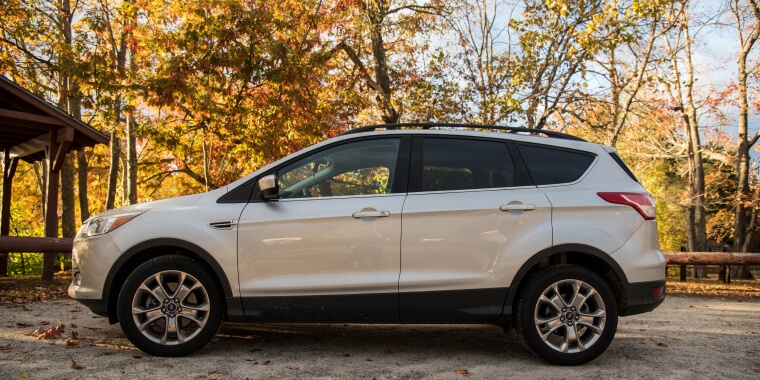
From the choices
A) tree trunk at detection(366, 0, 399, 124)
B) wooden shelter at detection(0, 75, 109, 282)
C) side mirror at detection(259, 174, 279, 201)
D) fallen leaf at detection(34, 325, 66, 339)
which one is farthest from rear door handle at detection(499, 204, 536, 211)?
tree trunk at detection(366, 0, 399, 124)

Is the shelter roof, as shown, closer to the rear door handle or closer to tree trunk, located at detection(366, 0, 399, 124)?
tree trunk, located at detection(366, 0, 399, 124)

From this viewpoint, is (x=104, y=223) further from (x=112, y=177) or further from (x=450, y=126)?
(x=112, y=177)

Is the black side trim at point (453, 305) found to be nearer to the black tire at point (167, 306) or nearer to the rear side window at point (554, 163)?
the rear side window at point (554, 163)

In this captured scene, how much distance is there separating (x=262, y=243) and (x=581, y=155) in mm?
2716

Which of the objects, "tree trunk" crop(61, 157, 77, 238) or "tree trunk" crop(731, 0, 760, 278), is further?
"tree trunk" crop(731, 0, 760, 278)

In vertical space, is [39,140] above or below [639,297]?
above

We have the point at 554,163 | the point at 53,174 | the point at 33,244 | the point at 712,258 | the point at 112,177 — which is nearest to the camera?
the point at 554,163

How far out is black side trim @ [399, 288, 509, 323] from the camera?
484cm

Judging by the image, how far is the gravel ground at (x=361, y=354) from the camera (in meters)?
4.60

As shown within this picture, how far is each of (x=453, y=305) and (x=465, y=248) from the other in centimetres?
45

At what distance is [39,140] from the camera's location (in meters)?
12.4

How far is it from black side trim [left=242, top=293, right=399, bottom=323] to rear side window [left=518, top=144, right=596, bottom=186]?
1548 mm

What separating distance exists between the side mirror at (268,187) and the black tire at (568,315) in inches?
83.0

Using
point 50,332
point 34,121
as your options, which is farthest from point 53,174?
point 50,332
